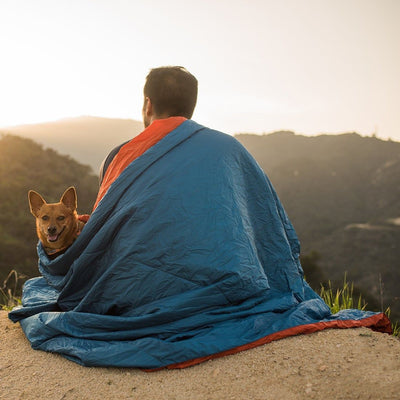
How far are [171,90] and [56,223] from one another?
151 centimetres

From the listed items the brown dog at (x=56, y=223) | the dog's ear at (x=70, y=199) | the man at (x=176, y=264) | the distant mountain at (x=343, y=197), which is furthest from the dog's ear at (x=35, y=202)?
the distant mountain at (x=343, y=197)

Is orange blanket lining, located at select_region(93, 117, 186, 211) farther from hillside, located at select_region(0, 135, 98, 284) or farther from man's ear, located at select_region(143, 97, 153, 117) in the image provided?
hillside, located at select_region(0, 135, 98, 284)

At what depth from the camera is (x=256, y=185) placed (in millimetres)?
2883

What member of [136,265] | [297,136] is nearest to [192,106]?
[136,265]

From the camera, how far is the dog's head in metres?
3.37

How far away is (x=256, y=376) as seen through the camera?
6.84 ft

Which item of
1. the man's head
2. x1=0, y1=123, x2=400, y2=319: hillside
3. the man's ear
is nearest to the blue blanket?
the man's head

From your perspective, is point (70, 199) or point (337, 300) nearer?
point (337, 300)

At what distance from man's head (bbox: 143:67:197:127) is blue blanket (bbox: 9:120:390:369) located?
0.20 m

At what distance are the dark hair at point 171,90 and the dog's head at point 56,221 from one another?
4.30 ft

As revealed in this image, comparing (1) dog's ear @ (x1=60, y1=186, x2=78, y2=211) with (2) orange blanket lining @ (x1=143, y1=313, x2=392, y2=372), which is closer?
(2) orange blanket lining @ (x1=143, y1=313, x2=392, y2=372)

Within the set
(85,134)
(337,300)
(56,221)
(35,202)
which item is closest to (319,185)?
(85,134)

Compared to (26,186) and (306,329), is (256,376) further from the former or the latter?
(26,186)

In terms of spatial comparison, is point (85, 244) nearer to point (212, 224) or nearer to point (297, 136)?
point (212, 224)
